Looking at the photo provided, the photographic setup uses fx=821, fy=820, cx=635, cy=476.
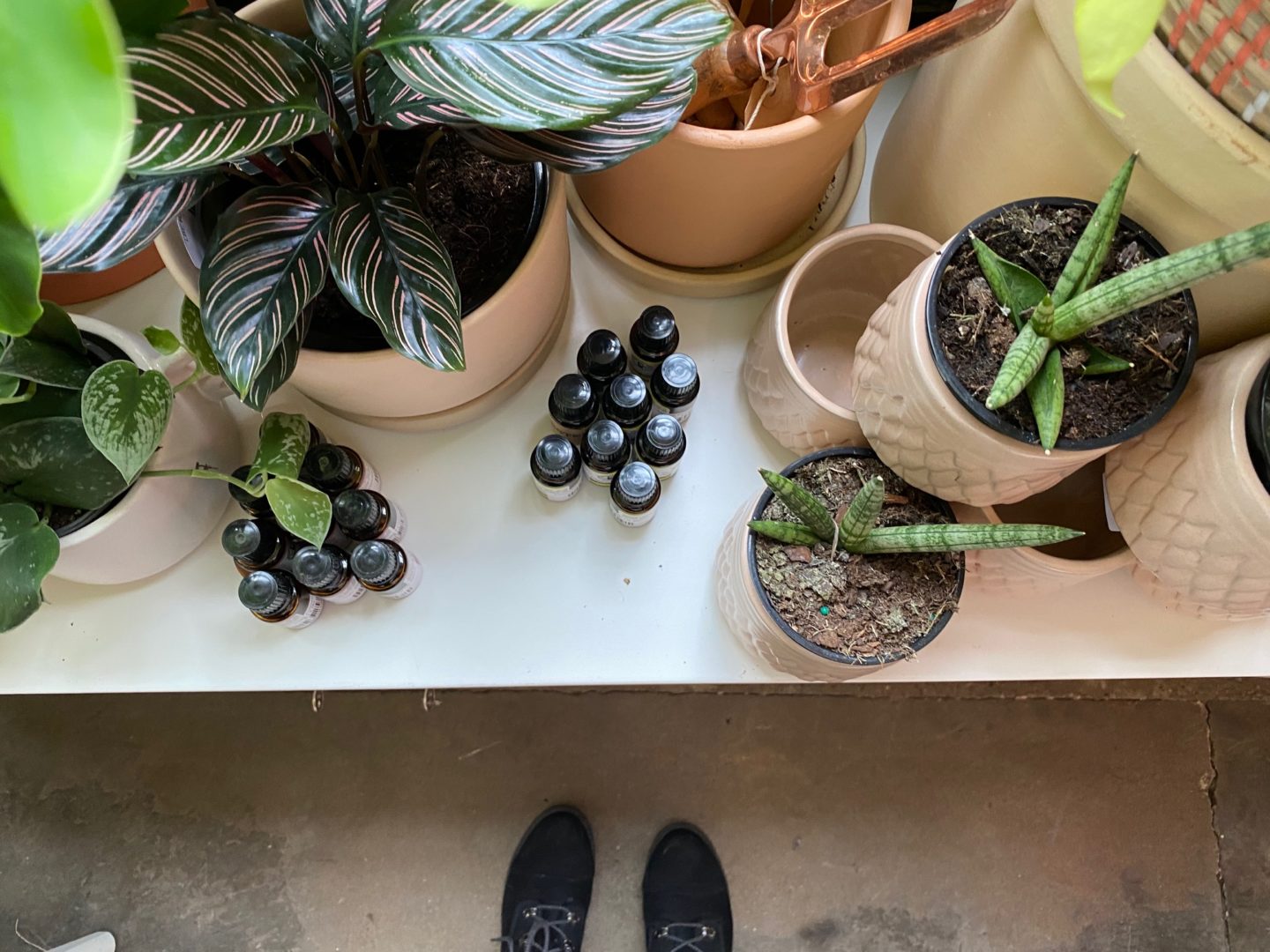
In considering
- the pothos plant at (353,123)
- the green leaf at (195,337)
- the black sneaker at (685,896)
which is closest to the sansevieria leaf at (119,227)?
the pothos plant at (353,123)

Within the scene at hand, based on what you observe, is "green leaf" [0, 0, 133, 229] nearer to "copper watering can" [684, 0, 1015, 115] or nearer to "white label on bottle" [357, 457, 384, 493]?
"copper watering can" [684, 0, 1015, 115]

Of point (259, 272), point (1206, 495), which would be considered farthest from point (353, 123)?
point (1206, 495)

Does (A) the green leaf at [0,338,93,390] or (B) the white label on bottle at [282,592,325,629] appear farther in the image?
(B) the white label on bottle at [282,592,325,629]

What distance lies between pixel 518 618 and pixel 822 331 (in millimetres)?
399

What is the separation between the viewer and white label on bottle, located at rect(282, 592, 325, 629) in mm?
737

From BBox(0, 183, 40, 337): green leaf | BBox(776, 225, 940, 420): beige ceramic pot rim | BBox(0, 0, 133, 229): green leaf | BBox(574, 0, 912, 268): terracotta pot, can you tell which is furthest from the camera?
BBox(776, 225, 940, 420): beige ceramic pot rim

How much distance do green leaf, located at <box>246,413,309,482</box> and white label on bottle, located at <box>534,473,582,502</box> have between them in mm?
206

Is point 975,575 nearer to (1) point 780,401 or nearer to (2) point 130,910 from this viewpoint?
(1) point 780,401

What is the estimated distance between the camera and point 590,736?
125 centimetres

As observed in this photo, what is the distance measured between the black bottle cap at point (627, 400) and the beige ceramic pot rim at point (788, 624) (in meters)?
0.14

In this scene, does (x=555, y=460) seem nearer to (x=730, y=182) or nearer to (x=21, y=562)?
(x=730, y=182)

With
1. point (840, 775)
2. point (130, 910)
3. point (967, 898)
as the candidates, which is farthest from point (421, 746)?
point (967, 898)

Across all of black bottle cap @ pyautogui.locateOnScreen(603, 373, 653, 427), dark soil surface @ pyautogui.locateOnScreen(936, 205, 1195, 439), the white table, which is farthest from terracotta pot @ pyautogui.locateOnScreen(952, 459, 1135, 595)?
black bottle cap @ pyautogui.locateOnScreen(603, 373, 653, 427)

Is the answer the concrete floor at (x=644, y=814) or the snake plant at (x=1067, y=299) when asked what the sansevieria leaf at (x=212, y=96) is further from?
the concrete floor at (x=644, y=814)
